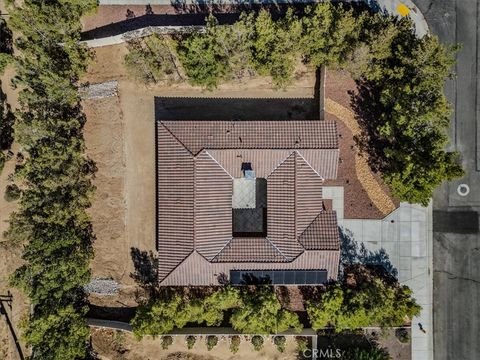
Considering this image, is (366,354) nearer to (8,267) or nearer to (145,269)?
(145,269)

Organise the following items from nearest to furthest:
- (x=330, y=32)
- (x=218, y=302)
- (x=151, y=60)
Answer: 1. (x=330, y=32)
2. (x=218, y=302)
3. (x=151, y=60)

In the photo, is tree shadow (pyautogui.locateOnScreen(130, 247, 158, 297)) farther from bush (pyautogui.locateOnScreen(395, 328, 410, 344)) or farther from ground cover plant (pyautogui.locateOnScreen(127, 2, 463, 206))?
bush (pyautogui.locateOnScreen(395, 328, 410, 344))

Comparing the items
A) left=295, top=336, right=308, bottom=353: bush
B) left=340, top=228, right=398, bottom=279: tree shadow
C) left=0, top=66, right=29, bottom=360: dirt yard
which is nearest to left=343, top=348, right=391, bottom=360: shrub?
left=295, top=336, right=308, bottom=353: bush

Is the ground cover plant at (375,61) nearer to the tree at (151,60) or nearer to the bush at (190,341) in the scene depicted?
the tree at (151,60)

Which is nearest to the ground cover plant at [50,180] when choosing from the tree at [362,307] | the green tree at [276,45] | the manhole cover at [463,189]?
the green tree at [276,45]

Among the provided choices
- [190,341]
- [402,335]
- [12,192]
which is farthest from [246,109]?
[402,335]

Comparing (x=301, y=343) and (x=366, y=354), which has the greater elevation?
(x=301, y=343)
